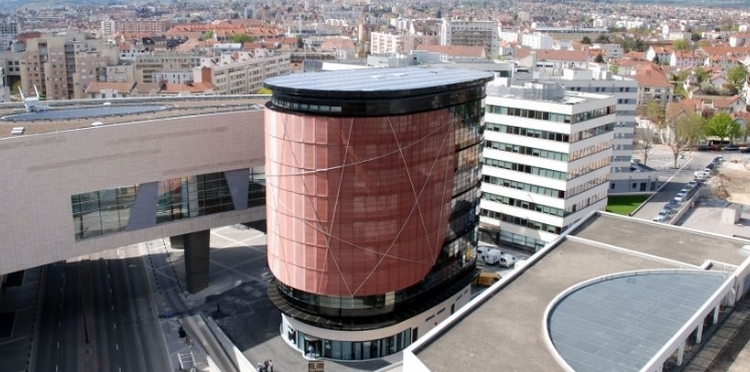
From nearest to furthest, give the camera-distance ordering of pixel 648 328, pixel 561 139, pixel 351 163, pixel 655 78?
pixel 648 328, pixel 351 163, pixel 561 139, pixel 655 78

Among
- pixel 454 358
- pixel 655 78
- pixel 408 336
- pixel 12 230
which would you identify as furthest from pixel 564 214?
pixel 655 78

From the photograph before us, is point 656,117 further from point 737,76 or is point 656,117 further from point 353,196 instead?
point 353,196

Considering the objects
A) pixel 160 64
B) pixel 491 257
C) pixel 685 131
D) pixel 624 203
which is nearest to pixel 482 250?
pixel 491 257

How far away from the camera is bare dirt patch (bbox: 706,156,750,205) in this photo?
8888cm

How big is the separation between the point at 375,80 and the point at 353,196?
8.23m

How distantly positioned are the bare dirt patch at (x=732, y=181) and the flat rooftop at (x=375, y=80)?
2252 inches

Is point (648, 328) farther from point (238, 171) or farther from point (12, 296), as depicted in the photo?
point (12, 296)

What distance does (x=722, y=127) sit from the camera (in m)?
116

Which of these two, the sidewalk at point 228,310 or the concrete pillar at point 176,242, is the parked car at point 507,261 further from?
the concrete pillar at point 176,242

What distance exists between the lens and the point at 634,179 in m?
87.6

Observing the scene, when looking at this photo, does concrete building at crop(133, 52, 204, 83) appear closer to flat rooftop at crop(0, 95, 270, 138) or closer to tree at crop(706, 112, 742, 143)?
flat rooftop at crop(0, 95, 270, 138)

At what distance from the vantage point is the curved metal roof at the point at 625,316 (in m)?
28.9

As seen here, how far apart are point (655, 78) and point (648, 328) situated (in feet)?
410

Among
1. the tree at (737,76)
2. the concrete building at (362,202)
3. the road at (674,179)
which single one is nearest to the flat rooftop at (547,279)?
the concrete building at (362,202)
